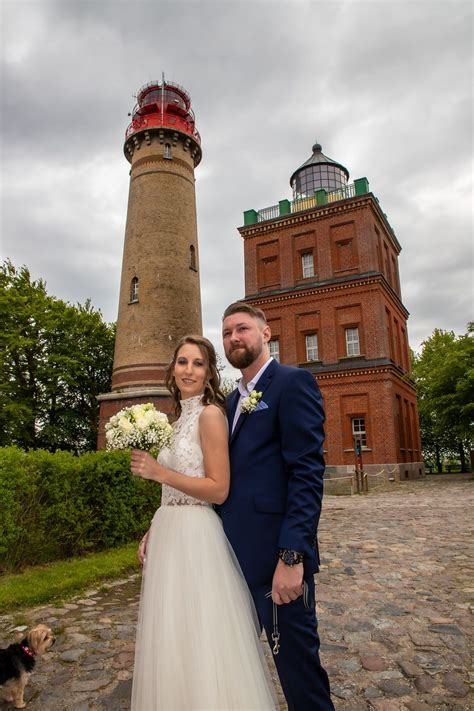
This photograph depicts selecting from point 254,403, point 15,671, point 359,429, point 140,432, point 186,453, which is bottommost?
point 15,671

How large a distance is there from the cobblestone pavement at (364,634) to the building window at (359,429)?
17.4 m

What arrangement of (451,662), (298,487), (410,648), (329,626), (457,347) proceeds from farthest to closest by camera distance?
(457,347) → (329,626) → (410,648) → (451,662) → (298,487)

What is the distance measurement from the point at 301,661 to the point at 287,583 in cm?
41

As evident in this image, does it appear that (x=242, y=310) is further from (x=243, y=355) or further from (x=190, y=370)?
(x=190, y=370)

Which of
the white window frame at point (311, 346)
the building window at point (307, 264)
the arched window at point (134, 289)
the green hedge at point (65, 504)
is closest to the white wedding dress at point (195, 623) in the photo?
the green hedge at point (65, 504)

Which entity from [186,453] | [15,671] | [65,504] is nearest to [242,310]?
[186,453]

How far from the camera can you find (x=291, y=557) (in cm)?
227

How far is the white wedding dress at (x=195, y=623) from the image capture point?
2.41 metres

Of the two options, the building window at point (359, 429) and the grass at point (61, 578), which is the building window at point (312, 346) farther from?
the grass at point (61, 578)

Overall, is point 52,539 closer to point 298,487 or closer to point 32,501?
point 32,501

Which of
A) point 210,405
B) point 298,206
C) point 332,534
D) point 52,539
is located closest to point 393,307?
point 298,206

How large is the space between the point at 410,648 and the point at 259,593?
93.8 inches

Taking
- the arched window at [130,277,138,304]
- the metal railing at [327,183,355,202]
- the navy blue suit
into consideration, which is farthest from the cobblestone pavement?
the metal railing at [327,183,355,202]

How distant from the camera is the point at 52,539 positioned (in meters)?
7.32
